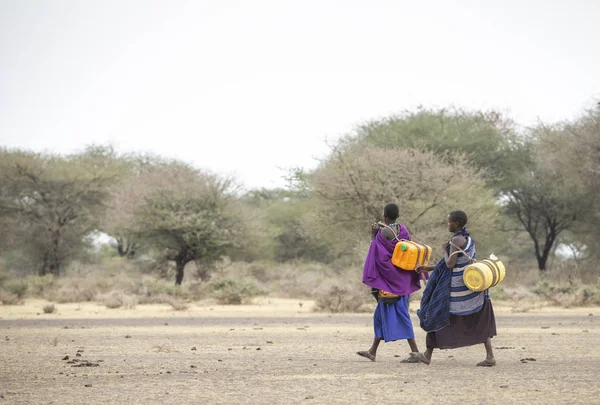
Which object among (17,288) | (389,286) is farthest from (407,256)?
(17,288)

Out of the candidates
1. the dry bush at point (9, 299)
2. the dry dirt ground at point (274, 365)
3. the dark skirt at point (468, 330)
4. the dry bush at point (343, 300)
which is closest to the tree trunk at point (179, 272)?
the dry bush at point (9, 299)

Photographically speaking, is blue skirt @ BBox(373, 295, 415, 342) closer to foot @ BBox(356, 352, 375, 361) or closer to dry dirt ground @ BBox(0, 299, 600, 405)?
foot @ BBox(356, 352, 375, 361)

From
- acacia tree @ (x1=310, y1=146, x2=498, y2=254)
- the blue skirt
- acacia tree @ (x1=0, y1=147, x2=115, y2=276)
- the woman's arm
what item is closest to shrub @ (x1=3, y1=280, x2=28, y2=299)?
acacia tree @ (x1=310, y1=146, x2=498, y2=254)

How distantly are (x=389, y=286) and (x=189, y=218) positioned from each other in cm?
2240

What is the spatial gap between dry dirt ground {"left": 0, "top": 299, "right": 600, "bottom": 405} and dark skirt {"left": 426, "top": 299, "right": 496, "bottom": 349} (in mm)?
296

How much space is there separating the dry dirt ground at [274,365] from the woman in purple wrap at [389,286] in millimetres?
366

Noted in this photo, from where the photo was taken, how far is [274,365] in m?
→ 10.0

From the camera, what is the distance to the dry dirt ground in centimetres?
761

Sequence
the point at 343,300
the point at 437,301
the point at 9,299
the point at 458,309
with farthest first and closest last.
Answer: the point at 9,299
the point at 343,300
the point at 437,301
the point at 458,309

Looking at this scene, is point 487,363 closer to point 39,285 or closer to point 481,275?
point 481,275

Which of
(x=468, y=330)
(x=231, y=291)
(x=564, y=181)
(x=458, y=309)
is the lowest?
(x=468, y=330)

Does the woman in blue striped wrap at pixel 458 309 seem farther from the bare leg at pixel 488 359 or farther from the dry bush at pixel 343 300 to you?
the dry bush at pixel 343 300

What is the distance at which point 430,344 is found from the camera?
1001 cm

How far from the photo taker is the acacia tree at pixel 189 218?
32438 millimetres
